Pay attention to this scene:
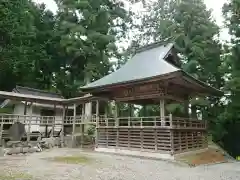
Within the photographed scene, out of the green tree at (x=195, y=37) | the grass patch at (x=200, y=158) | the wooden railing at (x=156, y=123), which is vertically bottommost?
the grass patch at (x=200, y=158)

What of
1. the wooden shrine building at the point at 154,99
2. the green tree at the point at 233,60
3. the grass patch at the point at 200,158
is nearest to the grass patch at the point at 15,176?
the wooden shrine building at the point at 154,99

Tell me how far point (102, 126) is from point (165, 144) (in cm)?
537

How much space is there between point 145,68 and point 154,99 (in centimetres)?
228

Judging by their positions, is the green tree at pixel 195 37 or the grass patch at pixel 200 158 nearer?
the grass patch at pixel 200 158

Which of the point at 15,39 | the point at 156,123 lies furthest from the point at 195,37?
the point at 15,39

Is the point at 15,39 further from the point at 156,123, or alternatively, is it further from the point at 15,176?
the point at 15,176

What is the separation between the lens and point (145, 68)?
15.5 meters

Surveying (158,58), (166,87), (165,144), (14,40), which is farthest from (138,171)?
(14,40)

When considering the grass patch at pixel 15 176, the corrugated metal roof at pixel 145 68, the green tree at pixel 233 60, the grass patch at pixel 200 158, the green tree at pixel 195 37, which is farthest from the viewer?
the green tree at pixel 195 37

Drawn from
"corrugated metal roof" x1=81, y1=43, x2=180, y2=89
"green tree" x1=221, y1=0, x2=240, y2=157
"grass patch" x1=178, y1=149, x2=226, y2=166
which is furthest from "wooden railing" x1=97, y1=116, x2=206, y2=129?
"green tree" x1=221, y1=0, x2=240, y2=157

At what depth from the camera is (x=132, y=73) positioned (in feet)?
50.9

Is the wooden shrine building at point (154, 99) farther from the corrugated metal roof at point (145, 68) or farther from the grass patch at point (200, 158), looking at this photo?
the grass patch at point (200, 158)

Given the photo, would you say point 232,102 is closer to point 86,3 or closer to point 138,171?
point 138,171

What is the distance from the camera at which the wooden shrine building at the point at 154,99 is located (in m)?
13.6
